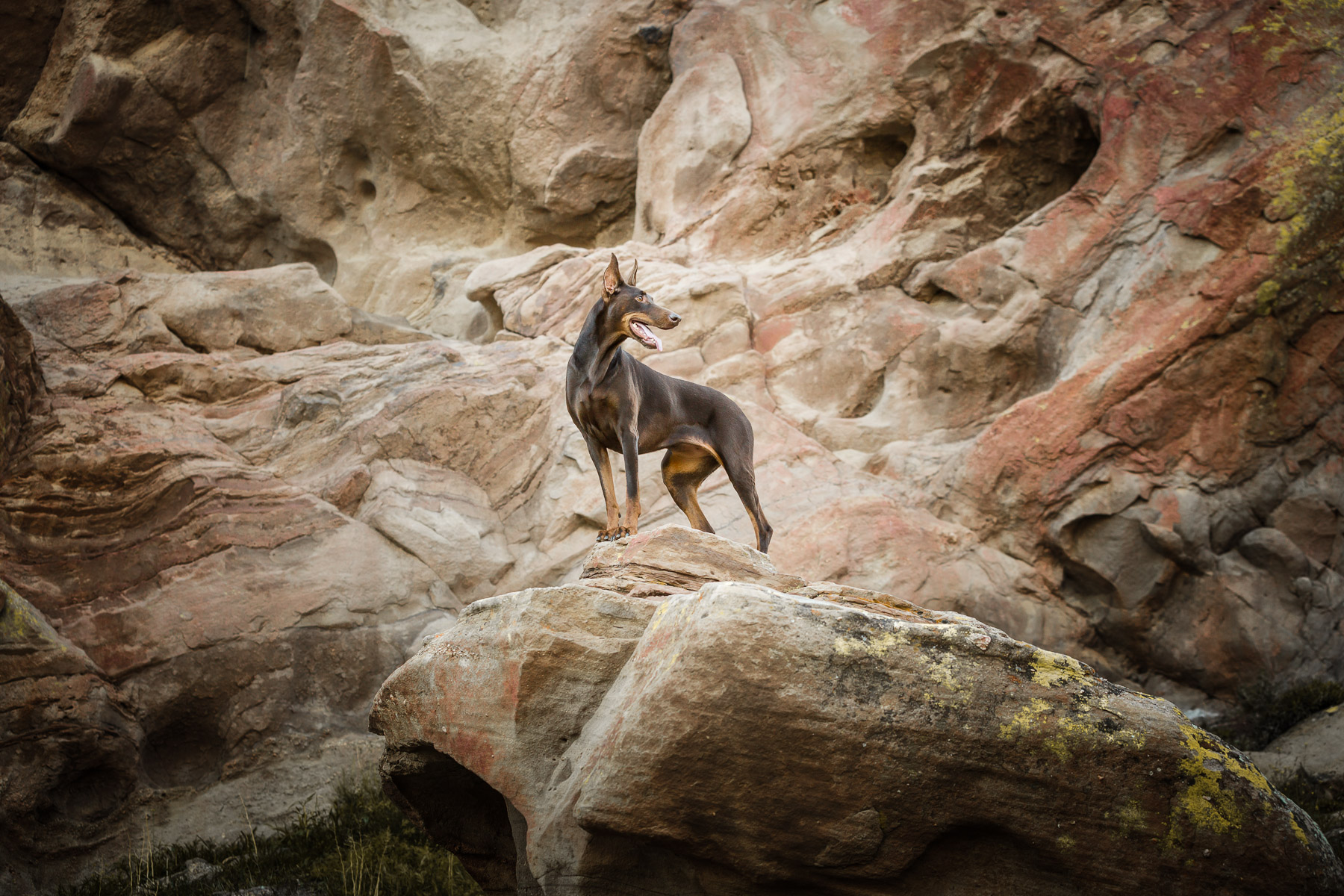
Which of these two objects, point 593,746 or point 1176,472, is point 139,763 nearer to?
point 593,746

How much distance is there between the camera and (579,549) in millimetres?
10539

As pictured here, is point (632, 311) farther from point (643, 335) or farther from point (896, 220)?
point (896, 220)

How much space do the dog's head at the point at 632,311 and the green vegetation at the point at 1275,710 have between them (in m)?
6.50

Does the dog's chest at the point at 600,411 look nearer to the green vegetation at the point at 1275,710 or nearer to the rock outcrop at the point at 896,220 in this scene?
the rock outcrop at the point at 896,220

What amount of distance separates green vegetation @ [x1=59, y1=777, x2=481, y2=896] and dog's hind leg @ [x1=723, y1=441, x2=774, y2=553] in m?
3.09

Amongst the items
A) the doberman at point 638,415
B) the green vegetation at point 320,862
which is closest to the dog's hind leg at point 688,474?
the doberman at point 638,415

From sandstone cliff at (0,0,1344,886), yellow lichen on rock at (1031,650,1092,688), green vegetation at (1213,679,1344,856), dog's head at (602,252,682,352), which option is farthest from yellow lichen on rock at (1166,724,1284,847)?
sandstone cliff at (0,0,1344,886)

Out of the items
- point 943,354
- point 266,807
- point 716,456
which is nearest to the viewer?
point 716,456

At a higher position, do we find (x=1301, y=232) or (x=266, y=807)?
(x=1301, y=232)

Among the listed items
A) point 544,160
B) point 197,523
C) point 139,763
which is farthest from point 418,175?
point 139,763

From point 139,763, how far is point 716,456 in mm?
5500

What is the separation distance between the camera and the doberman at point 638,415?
6.70 m

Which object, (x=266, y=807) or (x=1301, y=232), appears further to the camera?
(x=1301, y=232)

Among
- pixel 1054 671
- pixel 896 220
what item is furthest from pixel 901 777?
pixel 896 220
